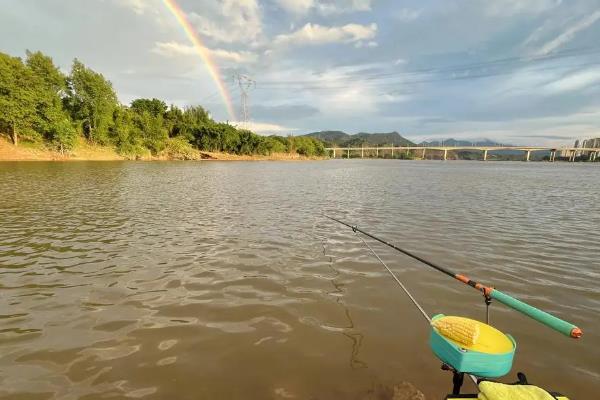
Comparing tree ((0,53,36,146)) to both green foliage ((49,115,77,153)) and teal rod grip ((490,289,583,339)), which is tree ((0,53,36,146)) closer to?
green foliage ((49,115,77,153))

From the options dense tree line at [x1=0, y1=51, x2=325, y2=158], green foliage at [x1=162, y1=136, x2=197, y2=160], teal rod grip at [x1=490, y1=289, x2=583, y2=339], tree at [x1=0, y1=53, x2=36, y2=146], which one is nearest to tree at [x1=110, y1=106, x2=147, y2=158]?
dense tree line at [x1=0, y1=51, x2=325, y2=158]

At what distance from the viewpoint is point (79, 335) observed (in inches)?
212

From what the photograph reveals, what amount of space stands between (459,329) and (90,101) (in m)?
96.6

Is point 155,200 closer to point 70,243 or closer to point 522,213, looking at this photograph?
point 70,243

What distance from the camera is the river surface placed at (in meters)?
4.48

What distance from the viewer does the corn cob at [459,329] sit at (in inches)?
136

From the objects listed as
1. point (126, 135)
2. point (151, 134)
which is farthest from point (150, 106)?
point (126, 135)

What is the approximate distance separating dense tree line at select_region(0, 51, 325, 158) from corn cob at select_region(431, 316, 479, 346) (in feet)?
270

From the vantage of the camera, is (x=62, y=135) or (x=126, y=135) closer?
(x=62, y=135)

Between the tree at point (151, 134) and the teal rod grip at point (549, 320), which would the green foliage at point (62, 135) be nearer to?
the tree at point (151, 134)

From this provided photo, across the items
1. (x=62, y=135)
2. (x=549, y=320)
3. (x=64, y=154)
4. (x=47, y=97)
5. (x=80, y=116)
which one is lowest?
(x=64, y=154)

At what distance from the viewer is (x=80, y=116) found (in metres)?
78.7

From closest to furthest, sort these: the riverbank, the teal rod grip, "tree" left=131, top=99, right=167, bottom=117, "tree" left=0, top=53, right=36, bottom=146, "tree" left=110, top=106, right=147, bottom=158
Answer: the teal rod grip → "tree" left=0, top=53, right=36, bottom=146 → the riverbank → "tree" left=110, top=106, right=147, bottom=158 → "tree" left=131, top=99, right=167, bottom=117

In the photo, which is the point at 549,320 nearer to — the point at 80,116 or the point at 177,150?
the point at 80,116
